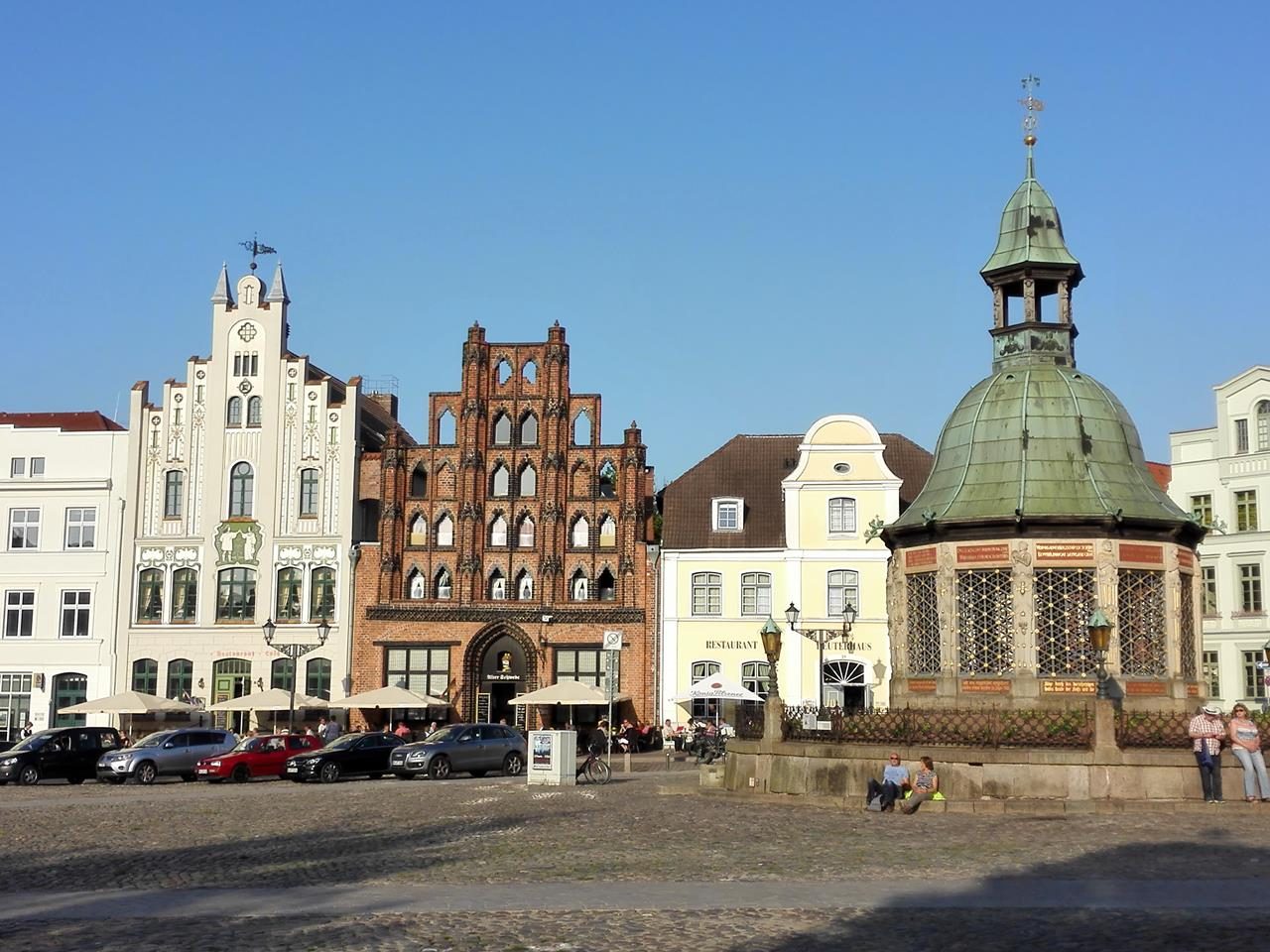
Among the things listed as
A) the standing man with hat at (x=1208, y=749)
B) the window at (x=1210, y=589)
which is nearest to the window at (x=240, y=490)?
the window at (x=1210, y=589)

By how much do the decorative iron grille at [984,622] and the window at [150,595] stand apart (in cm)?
4037

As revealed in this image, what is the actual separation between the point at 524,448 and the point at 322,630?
1383 cm

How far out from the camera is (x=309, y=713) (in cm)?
6081

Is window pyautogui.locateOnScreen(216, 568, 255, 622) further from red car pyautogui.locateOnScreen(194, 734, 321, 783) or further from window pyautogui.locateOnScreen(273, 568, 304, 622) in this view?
red car pyautogui.locateOnScreen(194, 734, 321, 783)

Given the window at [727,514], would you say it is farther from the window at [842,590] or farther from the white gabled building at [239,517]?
the white gabled building at [239,517]

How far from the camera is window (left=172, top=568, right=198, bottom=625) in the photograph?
63.3 meters

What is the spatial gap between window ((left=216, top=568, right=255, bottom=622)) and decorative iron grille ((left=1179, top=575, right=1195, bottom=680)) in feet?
132

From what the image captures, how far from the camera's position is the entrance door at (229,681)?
6256 cm

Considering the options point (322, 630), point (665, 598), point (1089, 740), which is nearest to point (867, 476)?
point (665, 598)

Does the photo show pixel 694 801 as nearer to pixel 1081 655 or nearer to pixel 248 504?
pixel 1081 655

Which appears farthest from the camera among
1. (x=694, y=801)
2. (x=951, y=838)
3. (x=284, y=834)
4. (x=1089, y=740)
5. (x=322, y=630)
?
(x=322, y=630)

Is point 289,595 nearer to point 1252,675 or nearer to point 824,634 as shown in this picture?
point 824,634

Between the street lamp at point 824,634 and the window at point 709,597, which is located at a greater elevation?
the window at point 709,597

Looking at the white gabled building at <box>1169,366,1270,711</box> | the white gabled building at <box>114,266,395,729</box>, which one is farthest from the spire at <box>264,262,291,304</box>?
the white gabled building at <box>1169,366,1270,711</box>
